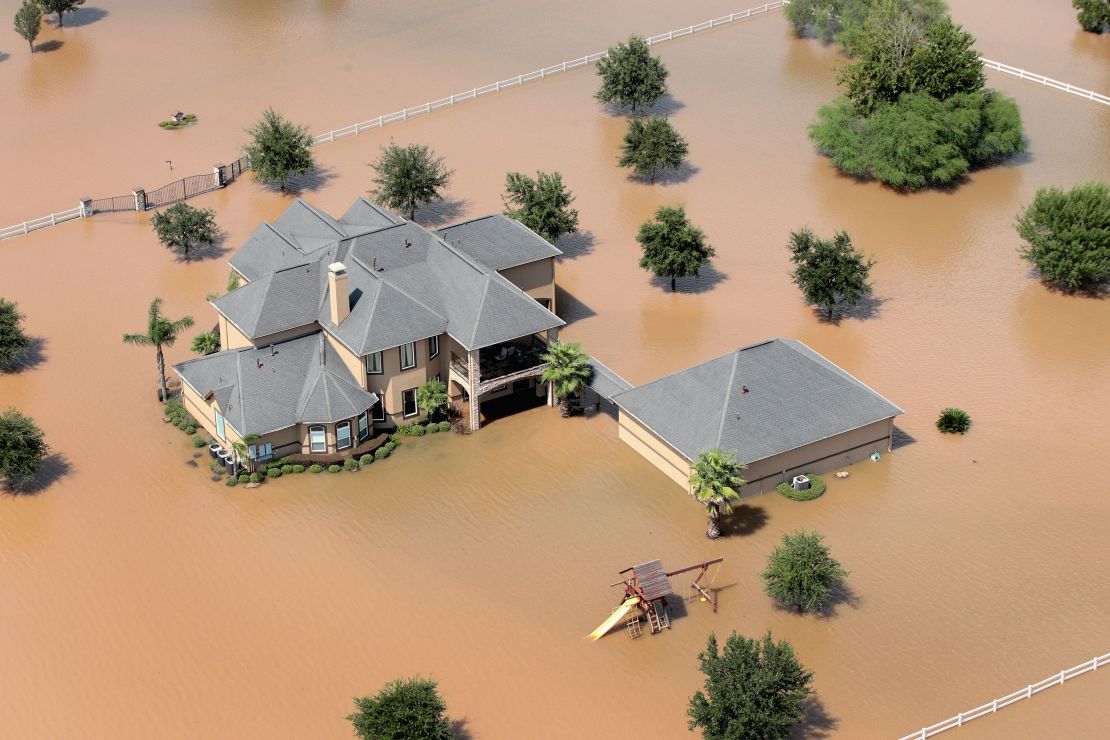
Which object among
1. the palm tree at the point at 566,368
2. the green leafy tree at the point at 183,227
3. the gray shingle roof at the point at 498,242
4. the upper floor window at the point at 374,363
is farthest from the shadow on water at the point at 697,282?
the green leafy tree at the point at 183,227

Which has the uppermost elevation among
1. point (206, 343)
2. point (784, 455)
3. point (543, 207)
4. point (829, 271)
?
point (543, 207)

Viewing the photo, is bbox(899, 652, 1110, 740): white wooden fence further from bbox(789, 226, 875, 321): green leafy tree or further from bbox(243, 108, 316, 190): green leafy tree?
bbox(243, 108, 316, 190): green leafy tree

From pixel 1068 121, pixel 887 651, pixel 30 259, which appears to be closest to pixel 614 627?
pixel 887 651

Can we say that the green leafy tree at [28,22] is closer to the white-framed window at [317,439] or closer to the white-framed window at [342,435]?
the white-framed window at [317,439]

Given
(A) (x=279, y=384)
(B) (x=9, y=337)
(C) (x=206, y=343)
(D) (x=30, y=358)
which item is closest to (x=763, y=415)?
(A) (x=279, y=384)

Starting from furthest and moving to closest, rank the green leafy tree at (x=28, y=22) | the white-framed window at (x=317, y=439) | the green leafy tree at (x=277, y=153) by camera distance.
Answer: the green leafy tree at (x=28, y=22) → the green leafy tree at (x=277, y=153) → the white-framed window at (x=317, y=439)

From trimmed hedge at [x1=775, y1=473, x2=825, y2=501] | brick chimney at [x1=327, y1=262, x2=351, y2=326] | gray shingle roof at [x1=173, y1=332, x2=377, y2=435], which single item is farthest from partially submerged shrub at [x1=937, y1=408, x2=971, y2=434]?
brick chimney at [x1=327, y1=262, x2=351, y2=326]

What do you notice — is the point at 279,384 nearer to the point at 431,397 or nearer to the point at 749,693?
the point at 431,397
